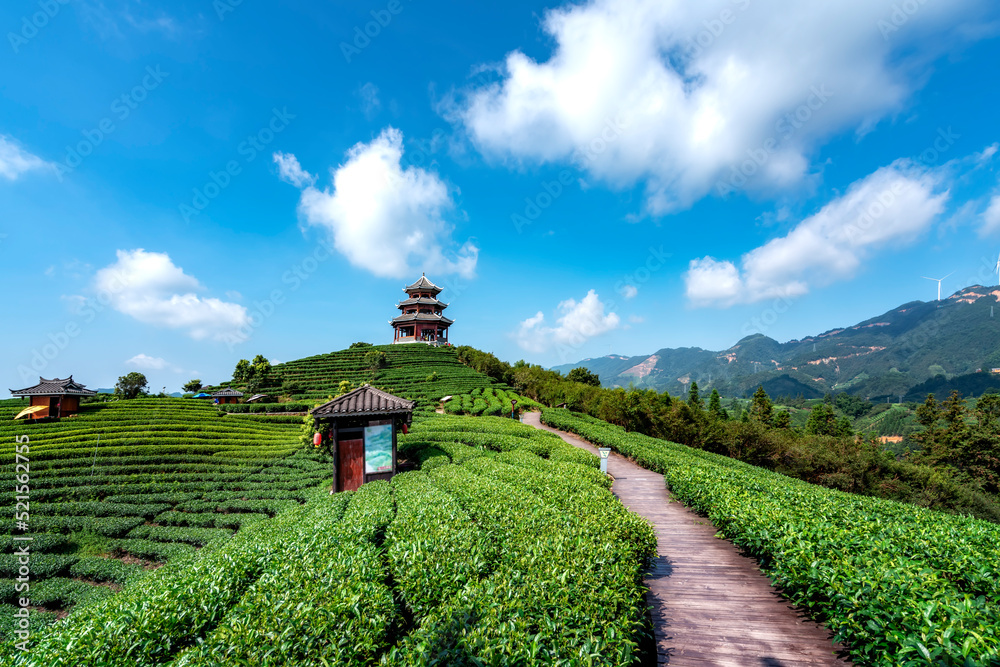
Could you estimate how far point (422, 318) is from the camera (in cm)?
6306

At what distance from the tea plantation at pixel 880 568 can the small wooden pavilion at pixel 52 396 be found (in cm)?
3419

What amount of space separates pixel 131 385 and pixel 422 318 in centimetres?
3588

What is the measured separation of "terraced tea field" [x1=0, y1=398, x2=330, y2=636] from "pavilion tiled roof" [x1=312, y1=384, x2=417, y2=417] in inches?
156

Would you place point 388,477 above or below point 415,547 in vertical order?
below

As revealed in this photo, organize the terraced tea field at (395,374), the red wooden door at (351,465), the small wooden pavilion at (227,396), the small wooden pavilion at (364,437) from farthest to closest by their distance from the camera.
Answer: the terraced tea field at (395,374), the small wooden pavilion at (227,396), the red wooden door at (351,465), the small wooden pavilion at (364,437)

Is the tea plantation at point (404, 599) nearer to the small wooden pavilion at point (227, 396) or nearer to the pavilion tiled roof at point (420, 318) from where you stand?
the small wooden pavilion at point (227, 396)

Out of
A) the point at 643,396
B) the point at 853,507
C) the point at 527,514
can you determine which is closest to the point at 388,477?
the point at 527,514

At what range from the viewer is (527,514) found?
21.7 ft

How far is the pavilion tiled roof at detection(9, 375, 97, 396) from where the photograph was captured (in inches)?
871

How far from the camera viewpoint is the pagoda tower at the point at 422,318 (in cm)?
6328

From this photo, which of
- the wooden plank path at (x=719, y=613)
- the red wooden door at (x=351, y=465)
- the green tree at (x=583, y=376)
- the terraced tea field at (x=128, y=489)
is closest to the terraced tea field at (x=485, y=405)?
the green tree at (x=583, y=376)

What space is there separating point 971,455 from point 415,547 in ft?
148

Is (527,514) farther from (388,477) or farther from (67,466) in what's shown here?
(67,466)

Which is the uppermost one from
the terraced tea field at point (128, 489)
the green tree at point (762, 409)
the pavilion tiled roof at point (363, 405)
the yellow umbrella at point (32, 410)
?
the yellow umbrella at point (32, 410)
